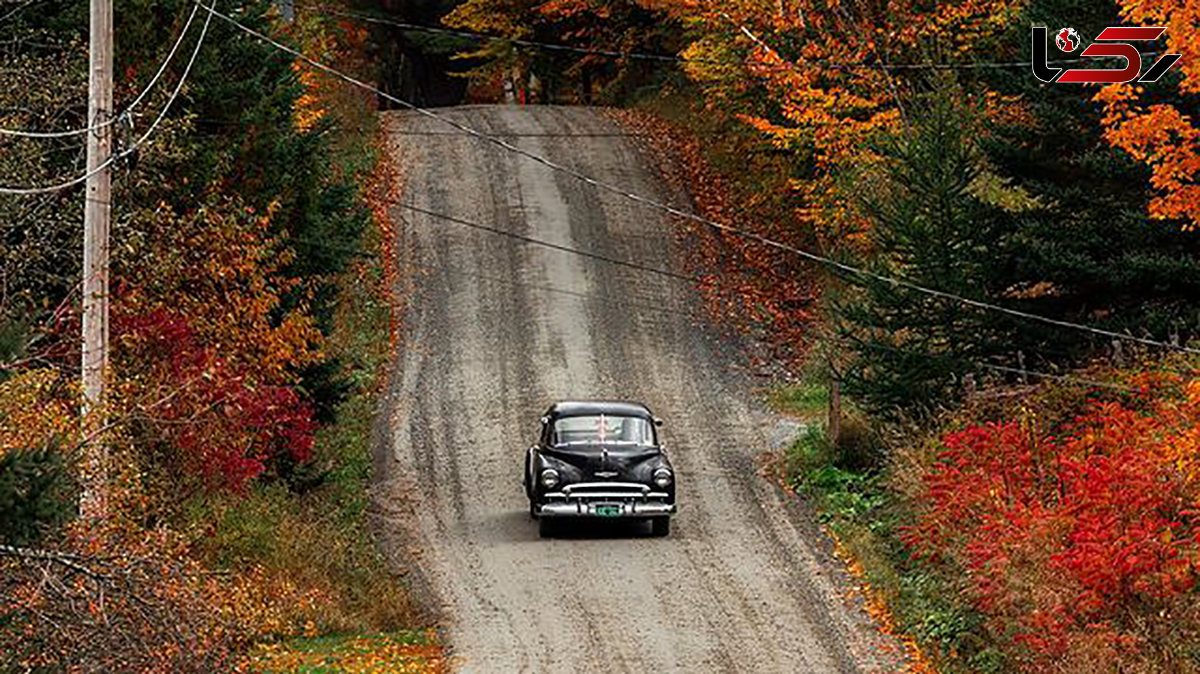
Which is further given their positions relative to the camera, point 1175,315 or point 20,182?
point 1175,315

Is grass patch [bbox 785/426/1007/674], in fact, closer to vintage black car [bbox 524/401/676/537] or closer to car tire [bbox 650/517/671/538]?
car tire [bbox 650/517/671/538]

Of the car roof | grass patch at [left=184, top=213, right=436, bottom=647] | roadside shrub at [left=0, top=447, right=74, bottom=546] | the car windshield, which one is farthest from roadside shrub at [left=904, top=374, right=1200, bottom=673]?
roadside shrub at [left=0, top=447, right=74, bottom=546]

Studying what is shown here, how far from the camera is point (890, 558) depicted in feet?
81.3

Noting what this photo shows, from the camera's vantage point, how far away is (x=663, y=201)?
46.7 meters

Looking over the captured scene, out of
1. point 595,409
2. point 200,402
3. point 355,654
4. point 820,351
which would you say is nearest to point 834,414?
point 595,409

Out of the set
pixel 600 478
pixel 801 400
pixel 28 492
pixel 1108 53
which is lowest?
pixel 801 400

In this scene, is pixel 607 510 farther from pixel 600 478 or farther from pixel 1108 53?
pixel 1108 53

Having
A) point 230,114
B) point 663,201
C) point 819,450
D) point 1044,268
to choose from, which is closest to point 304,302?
point 230,114

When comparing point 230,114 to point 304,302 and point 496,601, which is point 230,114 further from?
point 496,601

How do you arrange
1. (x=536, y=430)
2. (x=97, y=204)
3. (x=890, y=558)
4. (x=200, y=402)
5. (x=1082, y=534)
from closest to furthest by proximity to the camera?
(x=97, y=204) → (x=1082, y=534) → (x=200, y=402) → (x=890, y=558) → (x=536, y=430)

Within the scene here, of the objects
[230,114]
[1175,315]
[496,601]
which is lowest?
[496,601]

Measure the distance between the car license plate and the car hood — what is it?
37 centimetres

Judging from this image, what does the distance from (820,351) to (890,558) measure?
11.7 m

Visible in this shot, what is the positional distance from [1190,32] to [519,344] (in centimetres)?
1987
